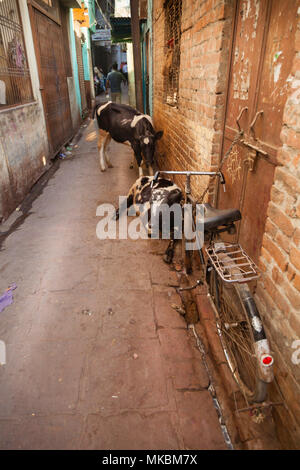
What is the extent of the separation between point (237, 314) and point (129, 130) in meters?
5.76

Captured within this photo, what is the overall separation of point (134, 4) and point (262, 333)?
883cm

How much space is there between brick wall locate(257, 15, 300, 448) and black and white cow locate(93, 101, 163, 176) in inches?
193

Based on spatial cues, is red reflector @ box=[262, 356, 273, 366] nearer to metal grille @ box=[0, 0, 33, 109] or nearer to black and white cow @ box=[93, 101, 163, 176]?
black and white cow @ box=[93, 101, 163, 176]

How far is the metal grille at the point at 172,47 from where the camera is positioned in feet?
16.8

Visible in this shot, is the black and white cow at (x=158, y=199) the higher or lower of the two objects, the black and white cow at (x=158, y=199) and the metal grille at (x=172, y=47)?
the lower

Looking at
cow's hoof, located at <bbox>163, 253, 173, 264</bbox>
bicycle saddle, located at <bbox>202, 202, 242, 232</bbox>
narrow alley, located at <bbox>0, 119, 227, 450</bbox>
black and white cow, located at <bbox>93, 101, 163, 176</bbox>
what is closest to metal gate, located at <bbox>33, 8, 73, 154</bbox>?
black and white cow, located at <bbox>93, 101, 163, 176</bbox>

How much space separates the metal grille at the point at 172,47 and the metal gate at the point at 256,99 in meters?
2.80

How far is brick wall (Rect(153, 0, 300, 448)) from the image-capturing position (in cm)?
173

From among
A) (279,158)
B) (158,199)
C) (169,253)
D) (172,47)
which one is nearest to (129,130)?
(172,47)

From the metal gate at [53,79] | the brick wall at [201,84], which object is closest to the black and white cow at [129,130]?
the brick wall at [201,84]

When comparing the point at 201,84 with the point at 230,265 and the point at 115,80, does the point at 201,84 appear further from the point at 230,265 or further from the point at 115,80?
the point at 115,80

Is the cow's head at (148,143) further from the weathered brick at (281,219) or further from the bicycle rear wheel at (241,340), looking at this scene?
the weathered brick at (281,219)

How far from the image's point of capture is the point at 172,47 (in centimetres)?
554

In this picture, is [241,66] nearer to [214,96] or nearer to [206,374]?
[214,96]
